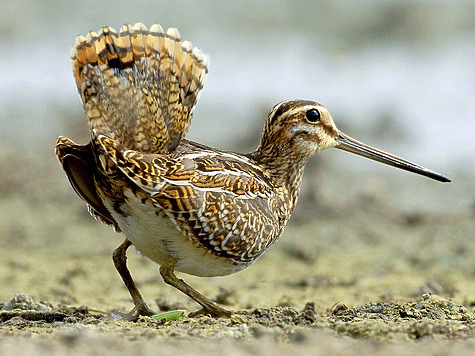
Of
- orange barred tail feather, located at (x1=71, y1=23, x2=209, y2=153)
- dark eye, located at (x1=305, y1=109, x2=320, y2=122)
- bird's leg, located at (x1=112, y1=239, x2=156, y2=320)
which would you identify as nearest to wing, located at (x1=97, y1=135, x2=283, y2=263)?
orange barred tail feather, located at (x1=71, y1=23, x2=209, y2=153)

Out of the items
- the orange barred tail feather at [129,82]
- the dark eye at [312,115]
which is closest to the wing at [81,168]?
the orange barred tail feather at [129,82]

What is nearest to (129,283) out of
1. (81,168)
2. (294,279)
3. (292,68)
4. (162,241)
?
(162,241)

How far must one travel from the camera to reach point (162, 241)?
20.0 ft

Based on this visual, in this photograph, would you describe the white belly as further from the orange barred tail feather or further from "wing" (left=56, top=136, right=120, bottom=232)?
the orange barred tail feather

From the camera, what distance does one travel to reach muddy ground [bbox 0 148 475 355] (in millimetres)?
4766

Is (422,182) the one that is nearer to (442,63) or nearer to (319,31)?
(442,63)

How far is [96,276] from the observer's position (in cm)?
888

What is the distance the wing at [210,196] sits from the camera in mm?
5730

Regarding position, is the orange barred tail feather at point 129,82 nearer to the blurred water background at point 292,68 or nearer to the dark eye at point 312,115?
the dark eye at point 312,115

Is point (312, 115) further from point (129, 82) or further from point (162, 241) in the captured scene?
point (162, 241)

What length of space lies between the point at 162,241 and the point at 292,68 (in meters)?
11.0

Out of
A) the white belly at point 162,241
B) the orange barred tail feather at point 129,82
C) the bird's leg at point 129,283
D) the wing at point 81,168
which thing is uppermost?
the orange barred tail feather at point 129,82

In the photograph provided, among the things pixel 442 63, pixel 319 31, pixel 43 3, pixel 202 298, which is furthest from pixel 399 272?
pixel 43 3

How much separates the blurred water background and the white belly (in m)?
6.19
